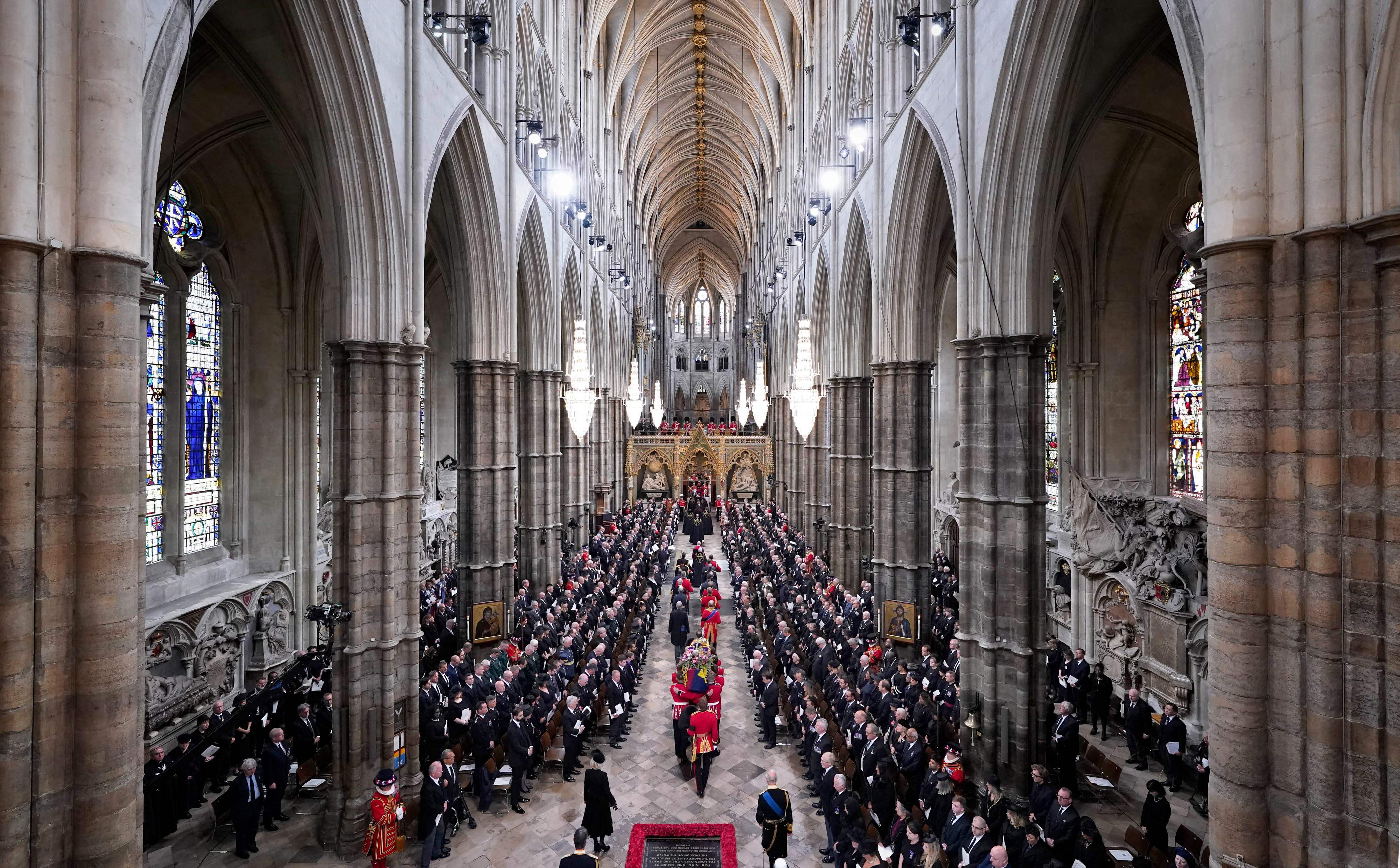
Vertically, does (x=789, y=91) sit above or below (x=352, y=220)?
above

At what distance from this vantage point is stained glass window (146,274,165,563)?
13.7 m

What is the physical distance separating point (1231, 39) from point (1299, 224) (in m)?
1.55

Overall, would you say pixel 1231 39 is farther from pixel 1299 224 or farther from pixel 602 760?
pixel 602 760

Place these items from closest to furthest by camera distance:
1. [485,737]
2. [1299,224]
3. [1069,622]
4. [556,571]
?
[1299,224]
[485,737]
[1069,622]
[556,571]

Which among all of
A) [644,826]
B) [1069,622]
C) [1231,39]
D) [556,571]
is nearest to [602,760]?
[644,826]

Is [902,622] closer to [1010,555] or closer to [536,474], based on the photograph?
[1010,555]

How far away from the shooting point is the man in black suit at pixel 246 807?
8688 mm

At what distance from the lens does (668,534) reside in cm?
2886

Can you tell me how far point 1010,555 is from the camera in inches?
407

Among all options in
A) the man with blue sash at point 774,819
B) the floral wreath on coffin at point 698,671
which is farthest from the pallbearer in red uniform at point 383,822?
the floral wreath on coffin at point 698,671

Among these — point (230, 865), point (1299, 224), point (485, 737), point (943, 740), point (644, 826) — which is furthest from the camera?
point (943, 740)

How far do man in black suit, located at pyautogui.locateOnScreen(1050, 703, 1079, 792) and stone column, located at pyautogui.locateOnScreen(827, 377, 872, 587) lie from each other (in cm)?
1043

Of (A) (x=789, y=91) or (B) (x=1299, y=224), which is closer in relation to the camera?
(B) (x=1299, y=224)

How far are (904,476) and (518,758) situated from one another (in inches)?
410
